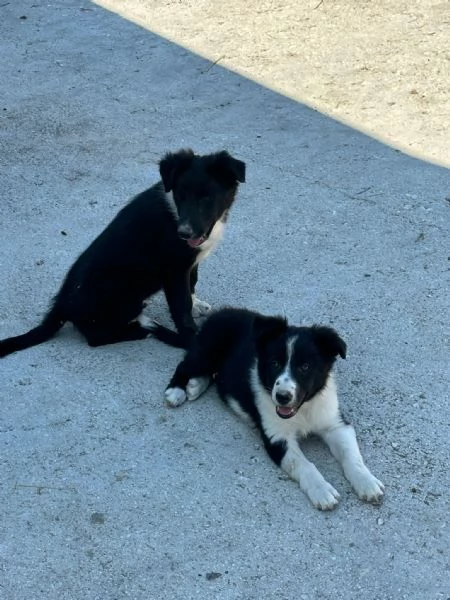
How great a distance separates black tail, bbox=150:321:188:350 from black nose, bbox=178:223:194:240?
65 centimetres

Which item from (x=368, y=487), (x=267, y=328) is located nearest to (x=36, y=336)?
(x=267, y=328)

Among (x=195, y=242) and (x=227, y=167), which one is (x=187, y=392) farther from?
(x=227, y=167)

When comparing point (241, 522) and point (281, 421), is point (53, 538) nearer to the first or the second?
point (241, 522)

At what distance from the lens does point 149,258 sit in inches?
215

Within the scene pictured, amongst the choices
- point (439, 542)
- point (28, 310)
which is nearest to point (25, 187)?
point (28, 310)

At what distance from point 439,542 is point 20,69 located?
738cm

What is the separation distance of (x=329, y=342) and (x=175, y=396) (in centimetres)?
94

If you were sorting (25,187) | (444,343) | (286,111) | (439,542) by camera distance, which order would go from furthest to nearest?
(286,111)
(25,187)
(444,343)
(439,542)

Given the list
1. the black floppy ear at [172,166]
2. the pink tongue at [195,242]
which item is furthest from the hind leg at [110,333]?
the black floppy ear at [172,166]

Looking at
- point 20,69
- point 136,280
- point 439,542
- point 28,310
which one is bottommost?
point 20,69

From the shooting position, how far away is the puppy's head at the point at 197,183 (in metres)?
5.25

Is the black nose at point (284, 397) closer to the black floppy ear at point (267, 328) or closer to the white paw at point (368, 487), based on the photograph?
the black floppy ear at point (267, 328)

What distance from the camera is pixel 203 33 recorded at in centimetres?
988

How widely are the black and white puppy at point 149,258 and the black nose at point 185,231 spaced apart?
61mm
